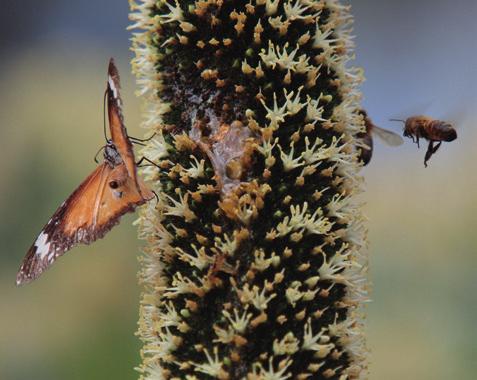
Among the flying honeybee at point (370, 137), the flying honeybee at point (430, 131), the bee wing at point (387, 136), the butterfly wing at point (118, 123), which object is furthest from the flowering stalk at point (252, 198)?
the flying honeybee at point (430, 131)

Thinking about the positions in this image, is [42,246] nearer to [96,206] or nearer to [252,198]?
[96,206]

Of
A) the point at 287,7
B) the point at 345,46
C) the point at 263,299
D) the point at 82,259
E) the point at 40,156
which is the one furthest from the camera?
the point at 40,156

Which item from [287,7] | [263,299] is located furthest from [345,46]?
[263,299]

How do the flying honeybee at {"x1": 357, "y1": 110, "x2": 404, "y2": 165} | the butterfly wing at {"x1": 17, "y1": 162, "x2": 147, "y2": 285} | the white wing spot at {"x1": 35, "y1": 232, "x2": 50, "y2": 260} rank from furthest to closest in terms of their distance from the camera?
the flying honeybee at {"x1": 357, "y1": 110, "x2": 404, "y2": 165} < the white wing spot at {"x1": 35, "y1": 232, "x2": 50, "y2": 260} < the butterfly wing at {"x1": 17, "y1": 162, "x2": 147, "y2": 285}

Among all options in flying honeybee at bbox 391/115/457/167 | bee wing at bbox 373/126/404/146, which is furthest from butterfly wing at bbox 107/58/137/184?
flying honeybee at bbox 391/115/457/167

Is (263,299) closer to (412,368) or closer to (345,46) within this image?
(345,46)

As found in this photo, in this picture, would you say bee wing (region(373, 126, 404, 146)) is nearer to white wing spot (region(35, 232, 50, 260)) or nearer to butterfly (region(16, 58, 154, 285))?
butterfly (region(16, 58, 154, 285))
